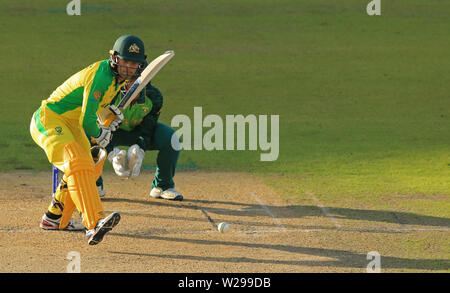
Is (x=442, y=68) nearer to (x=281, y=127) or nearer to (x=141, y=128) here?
(x=281, y=127)

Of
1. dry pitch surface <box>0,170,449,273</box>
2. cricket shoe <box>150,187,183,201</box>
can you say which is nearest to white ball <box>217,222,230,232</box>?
dry pitch surface <box>0,170,449,273</box>

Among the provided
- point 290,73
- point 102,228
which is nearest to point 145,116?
point 102,228

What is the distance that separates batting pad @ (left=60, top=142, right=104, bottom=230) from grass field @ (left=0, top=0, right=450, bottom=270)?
3284mm

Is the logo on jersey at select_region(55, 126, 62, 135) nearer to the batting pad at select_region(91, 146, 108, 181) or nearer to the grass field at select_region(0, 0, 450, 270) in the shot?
the batting pad at select_region(91, 146, 108, 181)

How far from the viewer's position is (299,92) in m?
17.8

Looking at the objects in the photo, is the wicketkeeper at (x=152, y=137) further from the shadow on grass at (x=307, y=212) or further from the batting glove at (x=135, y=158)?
the shadow on grass at (x=307, y=212)

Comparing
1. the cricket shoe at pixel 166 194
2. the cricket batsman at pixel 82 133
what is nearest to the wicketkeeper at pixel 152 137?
the cricket shoe at pixel 166 194

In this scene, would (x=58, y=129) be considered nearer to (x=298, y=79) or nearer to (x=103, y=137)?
(x=103, y=137)

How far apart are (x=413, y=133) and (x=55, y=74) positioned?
28.5 feet

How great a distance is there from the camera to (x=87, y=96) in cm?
786

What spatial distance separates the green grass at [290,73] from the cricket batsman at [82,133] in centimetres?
364

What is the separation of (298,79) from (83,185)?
11605 millimetres

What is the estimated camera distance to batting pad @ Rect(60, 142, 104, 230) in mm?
7656

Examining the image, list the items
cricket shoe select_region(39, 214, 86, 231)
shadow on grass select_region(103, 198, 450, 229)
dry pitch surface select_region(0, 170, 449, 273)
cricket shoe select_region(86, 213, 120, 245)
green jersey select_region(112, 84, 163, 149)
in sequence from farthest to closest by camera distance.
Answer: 1. green jersey select_region(112, 84, 163, 149)
2. shadow on grass select_region(103, 198, 450, 229)
3. cricket shoe select_region(39, 214, 86, 231)
4. dry pitch surface select_region(0, 170, 449, 273)
5. cricket shoe select_region(86, 213, 120, 245)
